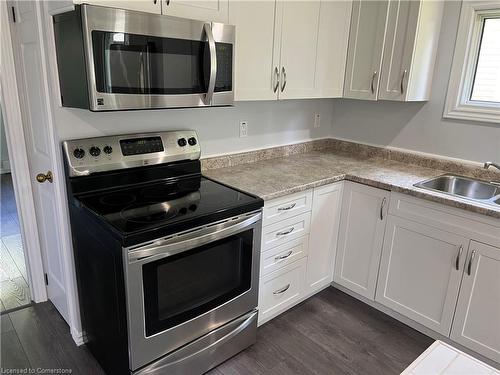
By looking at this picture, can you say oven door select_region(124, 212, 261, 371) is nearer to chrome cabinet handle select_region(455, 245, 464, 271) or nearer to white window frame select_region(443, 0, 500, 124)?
chrome cabinet handle select_region(455, 245, 464, 271)

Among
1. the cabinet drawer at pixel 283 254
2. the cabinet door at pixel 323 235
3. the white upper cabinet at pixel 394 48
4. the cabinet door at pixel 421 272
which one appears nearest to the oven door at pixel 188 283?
the cabinet drawer at pixel 283 254

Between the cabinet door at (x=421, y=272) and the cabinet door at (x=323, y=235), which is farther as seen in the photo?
the cabinet door at (x=323, y=235)

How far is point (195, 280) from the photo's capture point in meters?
1.76

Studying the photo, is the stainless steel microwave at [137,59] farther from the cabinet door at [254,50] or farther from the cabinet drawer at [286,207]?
the cabinet drawer at [286,207]

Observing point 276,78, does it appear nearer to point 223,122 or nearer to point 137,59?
point 223,122

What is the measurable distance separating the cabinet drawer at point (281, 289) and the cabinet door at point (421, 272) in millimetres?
522

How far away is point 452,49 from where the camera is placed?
2.44 meters

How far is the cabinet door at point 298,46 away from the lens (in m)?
2.24

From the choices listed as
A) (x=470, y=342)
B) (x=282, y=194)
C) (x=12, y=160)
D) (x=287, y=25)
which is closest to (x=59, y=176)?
(x=12, y=160)

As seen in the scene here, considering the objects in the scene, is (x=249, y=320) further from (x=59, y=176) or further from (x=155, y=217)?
(x=59, y=176)

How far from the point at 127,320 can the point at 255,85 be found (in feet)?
4.65

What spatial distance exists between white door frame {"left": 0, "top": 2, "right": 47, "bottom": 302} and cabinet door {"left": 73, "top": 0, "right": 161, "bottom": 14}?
0.81 meters

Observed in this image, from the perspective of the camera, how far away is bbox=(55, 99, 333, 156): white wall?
1.88 metres

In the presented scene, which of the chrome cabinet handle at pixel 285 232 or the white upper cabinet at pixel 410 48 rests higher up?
the white upper cabinet at pixel 410 48
